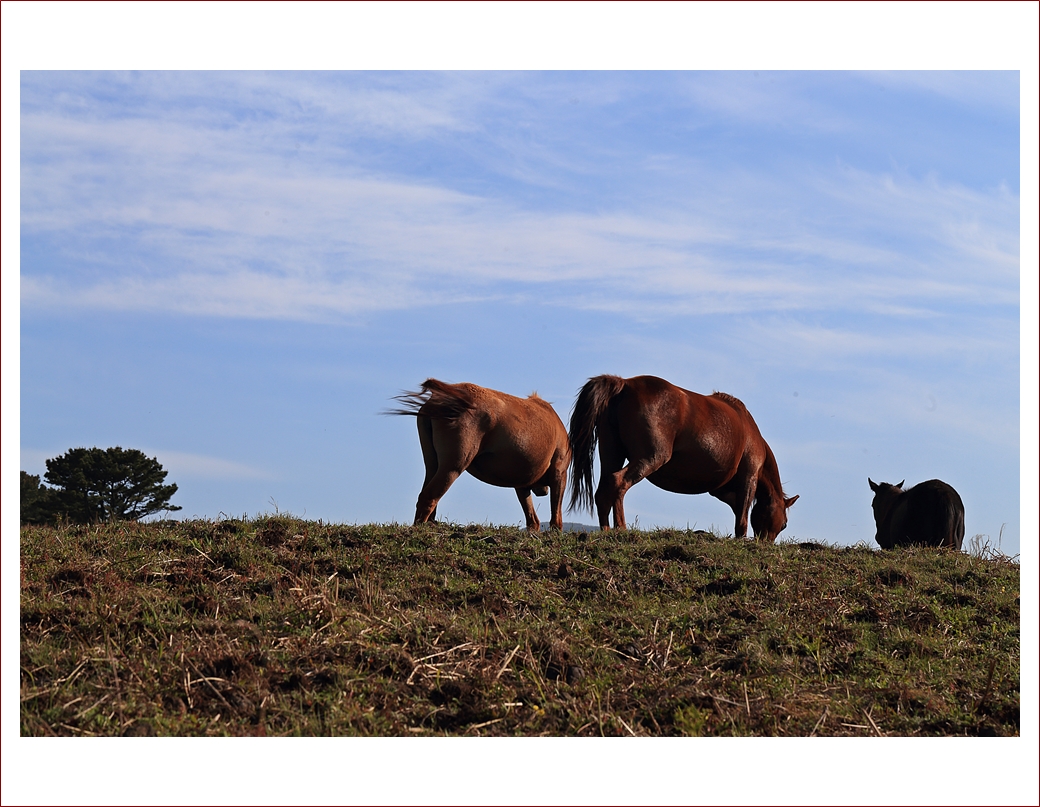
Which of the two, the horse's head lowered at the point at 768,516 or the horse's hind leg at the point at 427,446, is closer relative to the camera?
the horse's hind leg at the point at 427,446

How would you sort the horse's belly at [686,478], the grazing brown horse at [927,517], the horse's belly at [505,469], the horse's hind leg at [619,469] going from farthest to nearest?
the grazing brown horse at [927,517] < the horse's belly at [686,478] < the horse's hind leg at [619,469] < the horse's belly at [505,469]

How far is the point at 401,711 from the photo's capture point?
6.61 meters

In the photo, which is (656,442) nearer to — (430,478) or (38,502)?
(430,478)

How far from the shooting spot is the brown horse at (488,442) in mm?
11664

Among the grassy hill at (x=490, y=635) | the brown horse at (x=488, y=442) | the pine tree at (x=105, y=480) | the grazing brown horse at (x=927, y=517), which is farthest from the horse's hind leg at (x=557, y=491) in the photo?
the pine tree at (x=105, y=480)

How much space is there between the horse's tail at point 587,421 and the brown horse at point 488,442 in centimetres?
25

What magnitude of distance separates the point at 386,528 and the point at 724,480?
5.50m

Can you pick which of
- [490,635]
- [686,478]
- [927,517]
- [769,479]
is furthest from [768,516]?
[490,635]

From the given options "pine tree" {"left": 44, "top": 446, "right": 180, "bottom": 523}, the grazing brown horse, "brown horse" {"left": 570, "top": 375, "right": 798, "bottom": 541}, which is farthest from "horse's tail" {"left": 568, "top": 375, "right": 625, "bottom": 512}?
"pine tree" {"left": 44, "top": 446, "right": 180, "bottom": 523}

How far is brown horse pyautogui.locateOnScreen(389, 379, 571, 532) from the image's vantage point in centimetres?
1166

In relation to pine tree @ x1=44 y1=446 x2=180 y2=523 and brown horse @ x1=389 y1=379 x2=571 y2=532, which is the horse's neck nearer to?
brown horse @ x1=389 y1=379 x2=571 y2=532

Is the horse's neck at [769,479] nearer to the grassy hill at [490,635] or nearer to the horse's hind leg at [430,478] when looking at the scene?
the grassy hill at [490,635]

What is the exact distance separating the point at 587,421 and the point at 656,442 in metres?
0.93

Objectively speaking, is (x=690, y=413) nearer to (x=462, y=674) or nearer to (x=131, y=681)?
(x=462, y=674)
